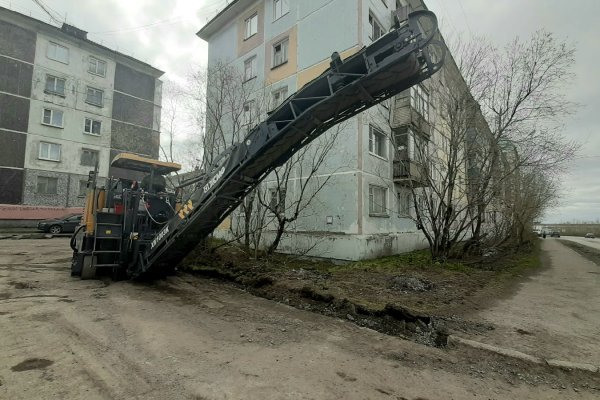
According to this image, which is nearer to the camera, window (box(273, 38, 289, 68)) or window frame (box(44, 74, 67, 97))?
window (box(273, 38, 289, 68))

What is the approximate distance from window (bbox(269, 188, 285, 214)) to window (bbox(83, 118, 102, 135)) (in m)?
22.6

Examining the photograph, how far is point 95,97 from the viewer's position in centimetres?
2911

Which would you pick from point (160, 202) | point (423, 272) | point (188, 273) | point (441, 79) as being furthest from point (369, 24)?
point (188, 273)

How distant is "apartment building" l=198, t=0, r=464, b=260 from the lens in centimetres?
1312

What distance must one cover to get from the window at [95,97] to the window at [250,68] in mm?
18592

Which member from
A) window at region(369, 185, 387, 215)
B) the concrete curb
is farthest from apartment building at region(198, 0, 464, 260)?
the concrete curb

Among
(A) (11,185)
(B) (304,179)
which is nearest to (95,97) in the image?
(A) (11,185)

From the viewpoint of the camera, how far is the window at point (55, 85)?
2659 centimetres

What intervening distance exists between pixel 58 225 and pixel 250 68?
17.5 meters

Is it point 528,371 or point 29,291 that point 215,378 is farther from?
point 29,291

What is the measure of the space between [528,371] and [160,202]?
8414 mm

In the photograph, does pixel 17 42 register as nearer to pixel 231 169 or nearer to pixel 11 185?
pixel 11 185

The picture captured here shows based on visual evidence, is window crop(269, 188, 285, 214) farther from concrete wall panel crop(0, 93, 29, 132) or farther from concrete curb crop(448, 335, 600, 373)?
concrete wall panel crop(0, 93, 29, 132)

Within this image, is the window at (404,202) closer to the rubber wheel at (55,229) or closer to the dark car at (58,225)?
the dark car at (58,225)
